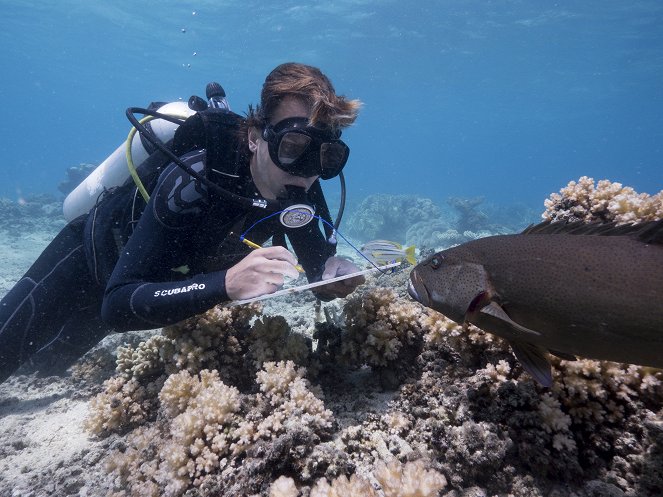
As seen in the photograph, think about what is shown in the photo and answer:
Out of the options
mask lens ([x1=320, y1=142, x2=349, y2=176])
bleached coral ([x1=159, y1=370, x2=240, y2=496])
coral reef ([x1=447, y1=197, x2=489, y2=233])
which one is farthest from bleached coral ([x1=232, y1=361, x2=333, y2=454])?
coral reef ([x1=447, y1=197, x2=489, y2=233])

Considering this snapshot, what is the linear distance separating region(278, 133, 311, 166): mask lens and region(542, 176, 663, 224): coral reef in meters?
2.58

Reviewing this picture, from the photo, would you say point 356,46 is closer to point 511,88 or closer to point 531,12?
point 531,12

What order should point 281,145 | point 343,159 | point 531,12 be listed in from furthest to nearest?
point 531,12 → point 343,159 → point 281,145

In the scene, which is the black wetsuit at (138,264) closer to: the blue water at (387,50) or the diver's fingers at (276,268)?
the diver's fingers at (276,268)

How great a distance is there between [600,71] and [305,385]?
6775cm

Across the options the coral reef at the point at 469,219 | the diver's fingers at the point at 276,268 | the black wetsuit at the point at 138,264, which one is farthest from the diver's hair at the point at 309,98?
the coral reef at the point at 469,219

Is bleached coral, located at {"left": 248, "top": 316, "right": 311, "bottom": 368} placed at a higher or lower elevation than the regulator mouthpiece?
lower

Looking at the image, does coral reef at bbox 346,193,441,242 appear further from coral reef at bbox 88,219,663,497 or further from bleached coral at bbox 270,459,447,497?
bleached coral at bbox 270,459,447,497

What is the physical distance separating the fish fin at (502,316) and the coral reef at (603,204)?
199cm

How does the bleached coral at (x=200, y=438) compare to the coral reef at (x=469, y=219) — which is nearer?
the bleached coral at (x=200, y=438)

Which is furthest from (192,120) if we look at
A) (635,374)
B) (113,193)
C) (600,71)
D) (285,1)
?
(600,71)

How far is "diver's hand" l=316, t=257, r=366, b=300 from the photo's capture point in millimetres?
3539

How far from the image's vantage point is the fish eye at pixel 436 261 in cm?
209

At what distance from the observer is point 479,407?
97.8 inches
